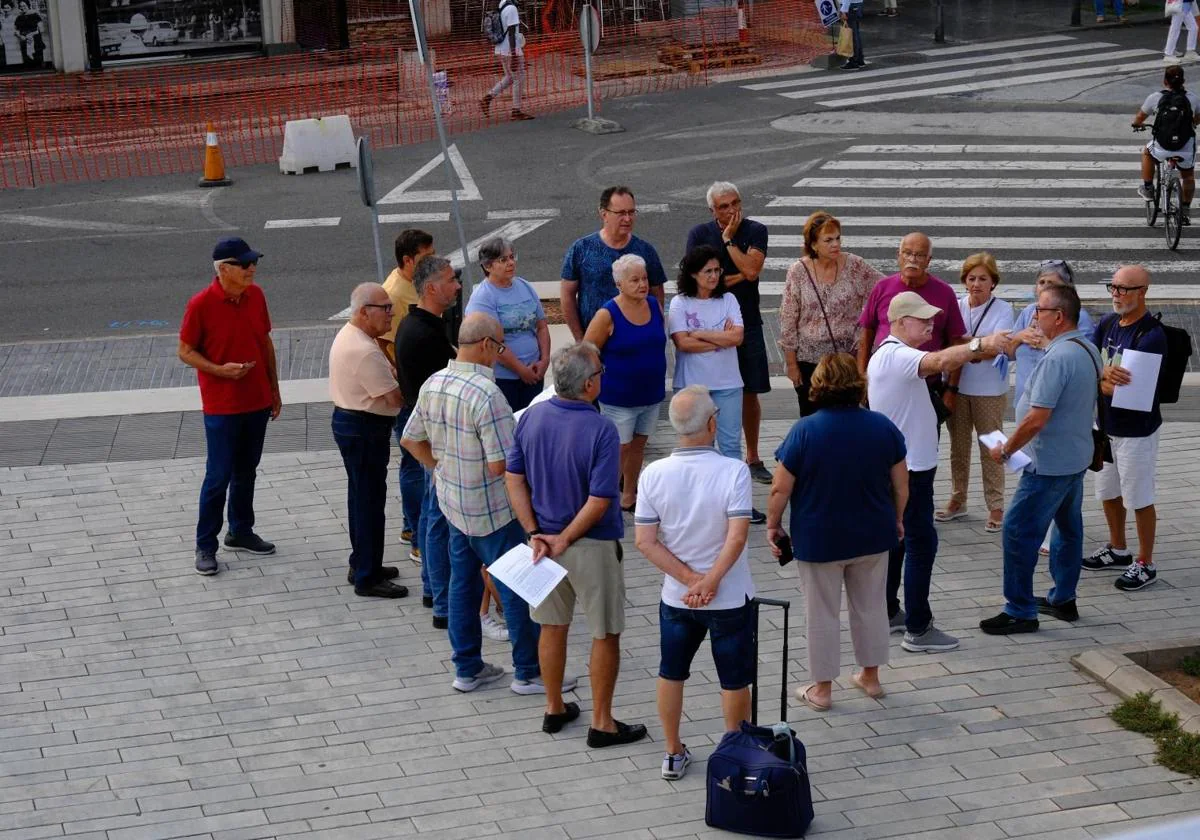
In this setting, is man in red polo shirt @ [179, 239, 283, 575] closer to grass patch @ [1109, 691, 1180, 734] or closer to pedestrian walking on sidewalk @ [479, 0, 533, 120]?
grass patch @ [1109, 691, 1180, 734]

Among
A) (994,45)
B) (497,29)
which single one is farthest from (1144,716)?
(994,45)

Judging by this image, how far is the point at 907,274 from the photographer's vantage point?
915 centimetres

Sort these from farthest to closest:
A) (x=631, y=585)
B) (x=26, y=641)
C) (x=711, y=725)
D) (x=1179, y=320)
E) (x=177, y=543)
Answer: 1. (x=1179, y=320)
2. (x=177, y=543)
3. (x=631, y=585)
4. (x=26, y=641)
5. (x=711, y=725)

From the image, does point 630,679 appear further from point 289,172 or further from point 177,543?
point 289,172

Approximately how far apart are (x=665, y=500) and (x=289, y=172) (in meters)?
15.2

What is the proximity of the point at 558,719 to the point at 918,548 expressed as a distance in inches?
81.4

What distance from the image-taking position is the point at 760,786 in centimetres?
648

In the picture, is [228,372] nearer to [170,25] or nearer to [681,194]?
[681,194]

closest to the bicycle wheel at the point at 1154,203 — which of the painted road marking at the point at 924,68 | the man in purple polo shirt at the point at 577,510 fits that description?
the painted road marking at the point at 924,68

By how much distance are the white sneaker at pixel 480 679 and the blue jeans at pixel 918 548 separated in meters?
2.12

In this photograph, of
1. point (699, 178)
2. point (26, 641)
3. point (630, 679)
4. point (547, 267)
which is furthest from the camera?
point (699, 178)

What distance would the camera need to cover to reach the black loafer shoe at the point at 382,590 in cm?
916

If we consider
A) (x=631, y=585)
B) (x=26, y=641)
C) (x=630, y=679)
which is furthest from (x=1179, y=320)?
(x=26, y=641)

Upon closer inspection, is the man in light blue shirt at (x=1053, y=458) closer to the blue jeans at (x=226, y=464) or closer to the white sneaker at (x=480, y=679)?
the white sneaker at (x=480, y=679)
